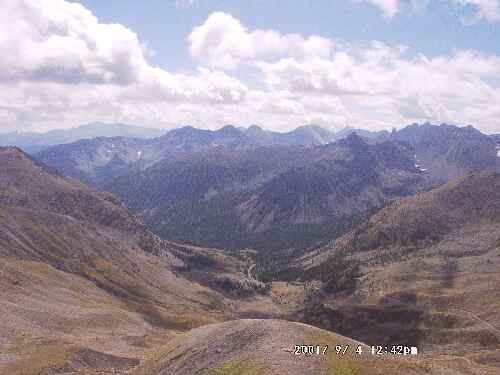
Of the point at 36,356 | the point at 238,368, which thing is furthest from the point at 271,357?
the point at 36,356

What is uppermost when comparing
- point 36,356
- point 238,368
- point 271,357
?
point 271,357

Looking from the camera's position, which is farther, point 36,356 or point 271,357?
point 36,356

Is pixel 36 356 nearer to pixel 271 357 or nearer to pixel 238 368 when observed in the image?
pixel 238 368

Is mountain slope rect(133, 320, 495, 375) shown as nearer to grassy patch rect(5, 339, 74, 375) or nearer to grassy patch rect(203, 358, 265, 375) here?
grassy patch rect(203, 358, 265, 375)

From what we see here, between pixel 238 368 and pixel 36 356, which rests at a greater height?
pixel 238 368

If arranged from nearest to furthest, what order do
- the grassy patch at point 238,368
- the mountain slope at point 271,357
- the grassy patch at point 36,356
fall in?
the grassy patch at point 238,368 < the mountain slope at point 271,357 < the grassy patch at point 36,356

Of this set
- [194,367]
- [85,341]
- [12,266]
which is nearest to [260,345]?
[194,367]

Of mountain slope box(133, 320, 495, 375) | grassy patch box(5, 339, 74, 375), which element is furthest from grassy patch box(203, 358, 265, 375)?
grassy patch box(5, 339, 74, 375)

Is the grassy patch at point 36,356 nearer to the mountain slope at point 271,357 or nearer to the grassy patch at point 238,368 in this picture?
the mountain slope at point 271,357

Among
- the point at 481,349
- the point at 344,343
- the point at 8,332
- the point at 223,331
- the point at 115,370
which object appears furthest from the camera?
the point at 481,349

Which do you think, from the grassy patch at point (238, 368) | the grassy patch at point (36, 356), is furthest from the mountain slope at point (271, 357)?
the grassy patch at point (36, 356)

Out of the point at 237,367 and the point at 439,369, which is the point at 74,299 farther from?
the point at 439,369
